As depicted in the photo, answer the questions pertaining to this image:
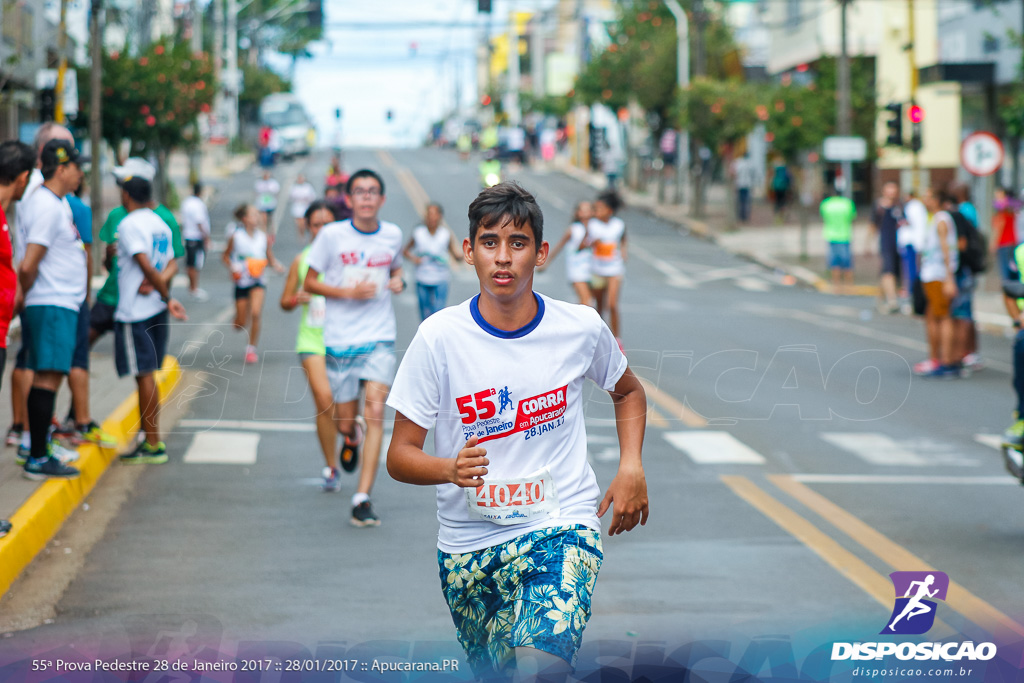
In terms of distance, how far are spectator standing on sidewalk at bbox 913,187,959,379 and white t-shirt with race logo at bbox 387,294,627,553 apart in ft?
37.0

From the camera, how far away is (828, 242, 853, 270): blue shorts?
26.7 m

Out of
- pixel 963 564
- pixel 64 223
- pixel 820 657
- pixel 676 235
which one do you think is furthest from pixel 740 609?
pixel 676 235

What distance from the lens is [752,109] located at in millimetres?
40656

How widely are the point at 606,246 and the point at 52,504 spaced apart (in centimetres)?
952

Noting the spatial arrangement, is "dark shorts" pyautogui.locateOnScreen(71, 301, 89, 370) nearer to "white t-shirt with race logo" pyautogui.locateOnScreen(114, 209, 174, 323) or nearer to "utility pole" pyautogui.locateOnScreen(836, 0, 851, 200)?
"white t-shirt with race logo" pyautogui.locateOnScreen(114, 209, 174, 323)

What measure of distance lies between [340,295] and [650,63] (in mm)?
42014

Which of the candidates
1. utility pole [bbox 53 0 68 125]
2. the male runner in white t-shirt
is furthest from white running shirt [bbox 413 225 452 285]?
the male runner in white t-shirt

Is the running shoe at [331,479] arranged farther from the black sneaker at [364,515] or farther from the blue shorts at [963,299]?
the blue shorts at [963,299]

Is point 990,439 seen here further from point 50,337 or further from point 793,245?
point 793,245

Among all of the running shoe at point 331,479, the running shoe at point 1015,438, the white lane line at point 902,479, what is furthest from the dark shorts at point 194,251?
the running shoe at point 1015,438

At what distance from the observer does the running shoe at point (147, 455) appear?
9.66 meters

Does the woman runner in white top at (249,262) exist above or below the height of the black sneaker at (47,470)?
above

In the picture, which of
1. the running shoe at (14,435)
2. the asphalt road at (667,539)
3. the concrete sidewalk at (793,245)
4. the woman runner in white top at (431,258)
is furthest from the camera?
the concrete sidewalk at (793,245)

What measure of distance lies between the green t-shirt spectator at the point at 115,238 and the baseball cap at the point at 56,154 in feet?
3.47
